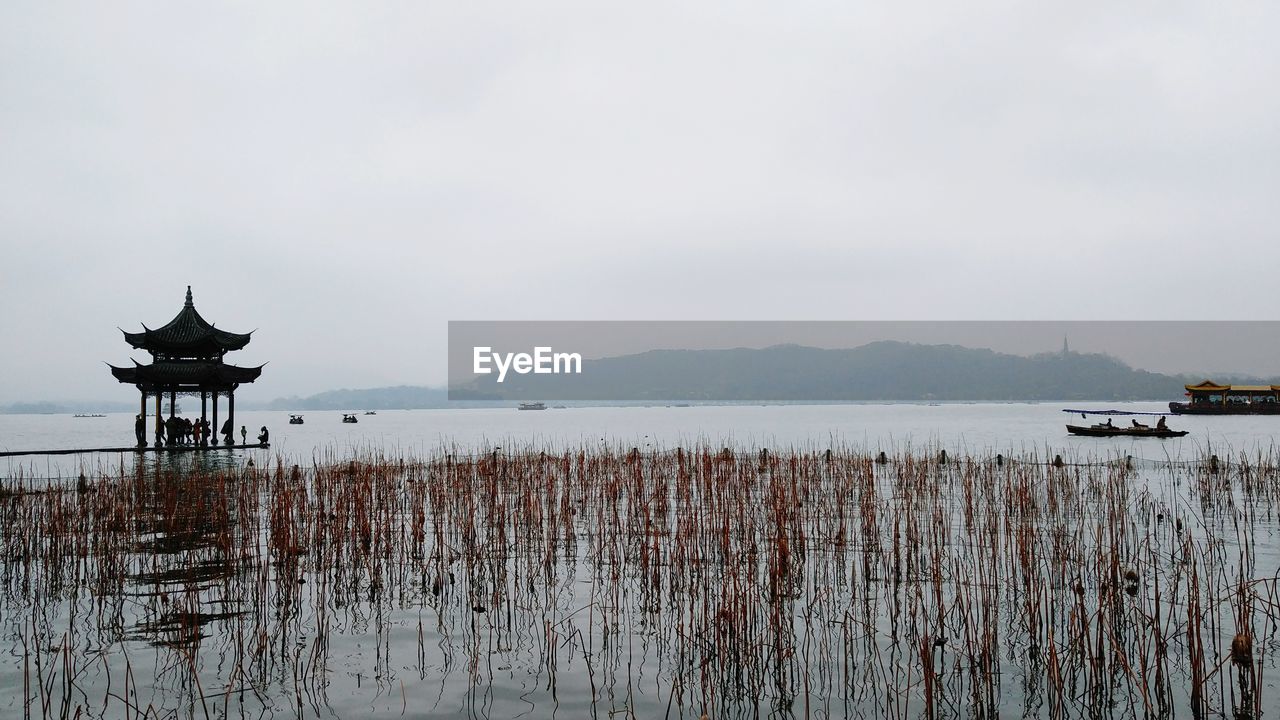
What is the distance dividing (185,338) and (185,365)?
0.91 meters

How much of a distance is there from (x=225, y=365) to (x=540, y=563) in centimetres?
2407

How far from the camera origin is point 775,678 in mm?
3814

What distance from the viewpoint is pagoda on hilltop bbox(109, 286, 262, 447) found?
25031 mm

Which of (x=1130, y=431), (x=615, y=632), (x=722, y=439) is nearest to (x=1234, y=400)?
(x=1130, y=431)

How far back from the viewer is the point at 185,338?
83.7ft

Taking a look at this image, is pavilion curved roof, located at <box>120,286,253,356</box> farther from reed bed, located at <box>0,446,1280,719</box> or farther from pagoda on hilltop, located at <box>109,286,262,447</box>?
reed bed, located at <box>0,446,1280,719</box>

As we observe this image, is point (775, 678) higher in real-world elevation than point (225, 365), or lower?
lower

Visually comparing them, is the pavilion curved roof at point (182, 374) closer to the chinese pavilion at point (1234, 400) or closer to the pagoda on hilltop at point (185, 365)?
the pagoda on hilltop at point (185, 365)

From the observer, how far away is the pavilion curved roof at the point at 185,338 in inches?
995

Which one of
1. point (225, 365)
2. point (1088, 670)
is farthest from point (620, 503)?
point (225, 365)

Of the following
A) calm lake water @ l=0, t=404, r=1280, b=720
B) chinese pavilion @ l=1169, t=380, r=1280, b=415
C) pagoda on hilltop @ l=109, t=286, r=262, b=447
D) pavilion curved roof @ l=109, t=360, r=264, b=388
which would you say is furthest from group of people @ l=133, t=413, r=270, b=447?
chinese pavilion @ l=1169, t=380, r=1280, b=415

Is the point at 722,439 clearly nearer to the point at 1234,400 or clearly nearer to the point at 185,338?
the point at 185,338

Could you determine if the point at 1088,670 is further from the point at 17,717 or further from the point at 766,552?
the point at 17,717

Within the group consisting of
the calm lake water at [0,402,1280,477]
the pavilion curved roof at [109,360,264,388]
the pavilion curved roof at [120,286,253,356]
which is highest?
the pavilion curved roof at [120,286,253,356]
